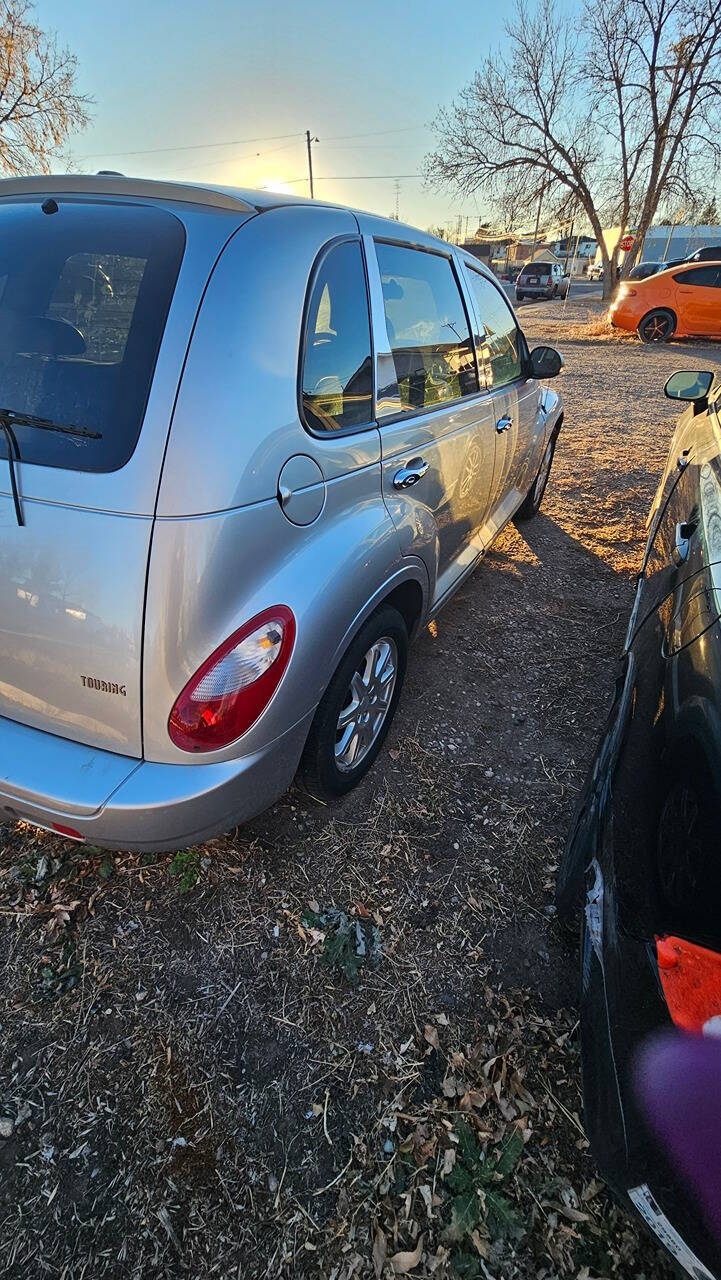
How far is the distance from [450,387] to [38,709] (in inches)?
84.0

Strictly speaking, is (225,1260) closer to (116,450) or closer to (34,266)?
(116,450)

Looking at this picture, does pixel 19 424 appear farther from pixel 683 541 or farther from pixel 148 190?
pixel 683 541

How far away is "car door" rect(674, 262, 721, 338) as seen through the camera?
45.0ft

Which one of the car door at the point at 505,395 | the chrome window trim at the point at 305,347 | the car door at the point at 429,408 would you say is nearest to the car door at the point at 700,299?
the car door at the point at 505,395

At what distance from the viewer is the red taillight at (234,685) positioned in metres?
1.48

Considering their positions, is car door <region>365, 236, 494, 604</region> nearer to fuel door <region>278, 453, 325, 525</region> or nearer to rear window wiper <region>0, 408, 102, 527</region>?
fuel door <region>278, 453, 325, 525</region>

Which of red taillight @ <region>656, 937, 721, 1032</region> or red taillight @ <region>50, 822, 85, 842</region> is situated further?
red taillight @ <region>50, 822, 85, 842</region>

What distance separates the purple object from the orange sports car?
16864mm

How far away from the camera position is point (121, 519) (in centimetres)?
140

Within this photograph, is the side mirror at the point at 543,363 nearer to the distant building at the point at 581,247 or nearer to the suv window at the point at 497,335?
the suv window at the point at 497,335

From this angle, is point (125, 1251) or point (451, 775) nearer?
point (125, 1251)

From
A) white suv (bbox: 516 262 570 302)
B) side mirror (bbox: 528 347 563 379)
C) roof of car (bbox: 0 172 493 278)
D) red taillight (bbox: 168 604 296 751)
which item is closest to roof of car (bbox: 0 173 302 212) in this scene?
roof of car (bbox: 0 172 493 278)

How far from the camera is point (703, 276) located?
45.0 ft

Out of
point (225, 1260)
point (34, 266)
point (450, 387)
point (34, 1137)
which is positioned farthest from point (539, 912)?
point (34, 266)
